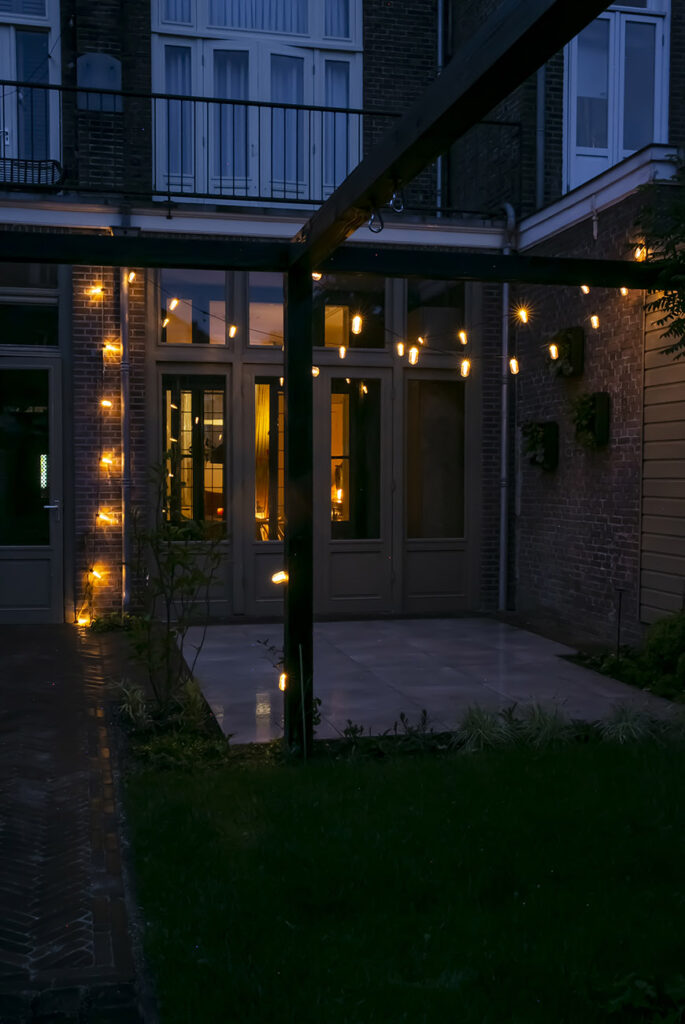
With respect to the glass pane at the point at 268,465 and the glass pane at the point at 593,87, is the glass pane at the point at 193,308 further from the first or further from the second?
the glass pane at the point at 593,87

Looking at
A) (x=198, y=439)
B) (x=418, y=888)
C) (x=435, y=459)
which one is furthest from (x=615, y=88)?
(x=418, y=888)

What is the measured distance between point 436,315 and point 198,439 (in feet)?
8.97

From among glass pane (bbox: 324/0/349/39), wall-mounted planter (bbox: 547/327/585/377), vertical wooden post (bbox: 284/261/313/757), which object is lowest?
vertical wooden post (bbox: 284/261/313/757)

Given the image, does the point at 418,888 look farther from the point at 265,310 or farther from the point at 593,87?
the point at 593,87

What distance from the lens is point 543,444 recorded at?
9391 mm

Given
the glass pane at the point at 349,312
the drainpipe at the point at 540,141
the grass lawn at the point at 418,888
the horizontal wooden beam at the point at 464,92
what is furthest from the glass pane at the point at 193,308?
the grass lawn at the point at 418,888

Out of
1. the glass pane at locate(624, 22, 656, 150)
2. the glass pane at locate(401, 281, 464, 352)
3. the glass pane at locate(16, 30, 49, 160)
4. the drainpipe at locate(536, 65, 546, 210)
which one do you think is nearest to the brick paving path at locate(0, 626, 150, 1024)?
the glass pane at locate(401, 281, 464, 352)

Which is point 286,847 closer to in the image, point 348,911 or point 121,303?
point 348,911

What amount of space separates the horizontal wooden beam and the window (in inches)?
220

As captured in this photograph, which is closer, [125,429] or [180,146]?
[125,429]

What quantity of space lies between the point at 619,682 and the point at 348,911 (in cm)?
415

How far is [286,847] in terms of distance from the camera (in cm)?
399

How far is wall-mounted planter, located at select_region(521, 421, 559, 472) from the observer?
9.38 meters

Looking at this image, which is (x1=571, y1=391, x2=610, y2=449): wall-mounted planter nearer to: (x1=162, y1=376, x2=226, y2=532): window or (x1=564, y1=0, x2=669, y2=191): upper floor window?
(x1=564, y1=0, x2=669, y2=191): upper floor window
